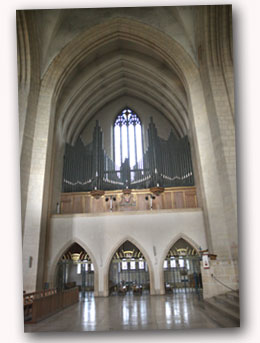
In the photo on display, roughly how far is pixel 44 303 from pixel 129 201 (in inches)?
287

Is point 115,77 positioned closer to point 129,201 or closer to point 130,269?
point 129,201

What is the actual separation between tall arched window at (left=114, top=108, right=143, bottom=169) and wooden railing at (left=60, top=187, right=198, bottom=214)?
9.67ft

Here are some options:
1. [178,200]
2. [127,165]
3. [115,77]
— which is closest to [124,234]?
[178,200]

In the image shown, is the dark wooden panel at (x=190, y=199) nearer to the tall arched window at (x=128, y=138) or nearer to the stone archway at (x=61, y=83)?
the stone archway at (x=61, y=83)

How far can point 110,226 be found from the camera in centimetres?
1166

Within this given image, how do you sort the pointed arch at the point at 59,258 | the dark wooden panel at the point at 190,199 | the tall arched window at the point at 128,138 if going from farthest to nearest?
the tall arched window at the point at 128,138 → the dark wooden panel at the point at 190,199 → the pointed arch at the point at 59,258

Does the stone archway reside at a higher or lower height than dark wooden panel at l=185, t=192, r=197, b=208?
higher

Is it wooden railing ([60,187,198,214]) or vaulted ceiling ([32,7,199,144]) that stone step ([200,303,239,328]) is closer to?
wooden railing ([60,187,198,214])

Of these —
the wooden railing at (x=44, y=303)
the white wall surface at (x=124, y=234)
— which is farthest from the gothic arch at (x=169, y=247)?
A: the wooden railing at (x=44, y=303)

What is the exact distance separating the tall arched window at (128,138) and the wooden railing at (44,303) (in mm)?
8584

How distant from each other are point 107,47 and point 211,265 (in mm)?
10811

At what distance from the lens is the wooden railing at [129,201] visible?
43.3 feet

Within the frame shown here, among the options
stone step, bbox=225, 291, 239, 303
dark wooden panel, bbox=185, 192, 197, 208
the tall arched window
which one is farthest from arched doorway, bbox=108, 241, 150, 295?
stone step, bbox=225, 291, 239, 303

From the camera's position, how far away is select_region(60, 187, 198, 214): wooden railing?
1320 centimetres
